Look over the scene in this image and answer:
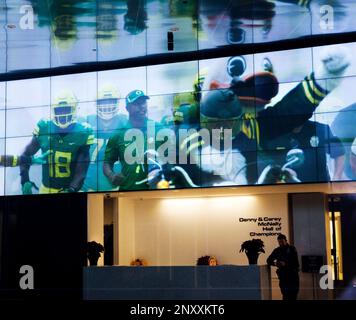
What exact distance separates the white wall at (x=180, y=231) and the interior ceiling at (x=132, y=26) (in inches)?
92.5

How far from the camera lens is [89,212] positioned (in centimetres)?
1190

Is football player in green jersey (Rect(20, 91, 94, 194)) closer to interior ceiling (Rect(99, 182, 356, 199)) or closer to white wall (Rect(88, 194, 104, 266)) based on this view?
white wall (Rect(88, 194, 104, 266))

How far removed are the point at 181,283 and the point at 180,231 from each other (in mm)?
1010

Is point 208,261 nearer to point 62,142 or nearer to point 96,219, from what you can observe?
point 96,219

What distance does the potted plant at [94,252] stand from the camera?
11.1m

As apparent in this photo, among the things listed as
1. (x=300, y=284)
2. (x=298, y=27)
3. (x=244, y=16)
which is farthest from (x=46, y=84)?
(x=300, y=284)

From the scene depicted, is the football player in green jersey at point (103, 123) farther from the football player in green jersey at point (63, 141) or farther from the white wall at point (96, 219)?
the white wall at point (96, 219)

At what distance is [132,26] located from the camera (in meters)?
10.5

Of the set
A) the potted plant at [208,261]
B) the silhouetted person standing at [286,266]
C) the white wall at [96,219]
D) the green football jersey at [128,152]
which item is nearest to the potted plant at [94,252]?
the white wall at [96,219]

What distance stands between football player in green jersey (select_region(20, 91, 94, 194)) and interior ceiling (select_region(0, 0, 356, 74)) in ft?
2.05

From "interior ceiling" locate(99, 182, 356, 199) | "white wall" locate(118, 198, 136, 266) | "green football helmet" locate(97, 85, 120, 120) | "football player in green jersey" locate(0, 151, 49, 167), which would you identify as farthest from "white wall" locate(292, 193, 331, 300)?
"football player in green jersey" locate(0, 151, 49, 167)

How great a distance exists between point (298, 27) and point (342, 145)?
67.2 inches

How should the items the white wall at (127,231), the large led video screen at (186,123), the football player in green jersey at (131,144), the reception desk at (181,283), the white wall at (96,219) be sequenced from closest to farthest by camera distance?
the reception desk at (181,283) < the large led video screen at (186,123) < the football player in green jersey at (131,144) < the white wall at (127,231) < the white wall at (96,219)

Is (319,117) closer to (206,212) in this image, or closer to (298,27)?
(298,27)
